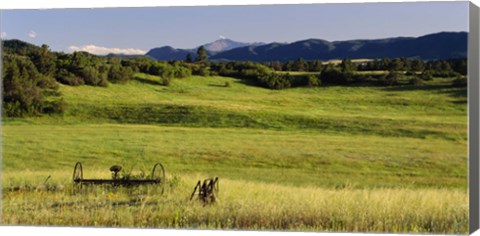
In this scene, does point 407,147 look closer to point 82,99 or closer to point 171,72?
point 171,72

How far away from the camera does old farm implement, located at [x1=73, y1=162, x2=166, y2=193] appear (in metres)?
14.0

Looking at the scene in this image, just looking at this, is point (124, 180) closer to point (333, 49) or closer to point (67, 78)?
point (67, 78)

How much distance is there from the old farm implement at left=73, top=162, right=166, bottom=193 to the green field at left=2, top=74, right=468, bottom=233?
0.15 m

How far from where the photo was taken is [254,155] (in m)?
15.2

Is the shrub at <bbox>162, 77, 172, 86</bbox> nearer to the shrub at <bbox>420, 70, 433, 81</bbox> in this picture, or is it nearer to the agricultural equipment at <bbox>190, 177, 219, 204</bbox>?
the agricultural equipment at <bbox>190, 177, 219, 204</bbox>

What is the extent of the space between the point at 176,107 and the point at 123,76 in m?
1.12

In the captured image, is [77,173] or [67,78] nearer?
[77,173]

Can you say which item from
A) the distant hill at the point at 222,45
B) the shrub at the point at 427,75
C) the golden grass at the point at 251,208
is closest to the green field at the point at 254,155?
the golden grass at the point at 251,208

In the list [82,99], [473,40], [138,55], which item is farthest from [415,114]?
[82,99]

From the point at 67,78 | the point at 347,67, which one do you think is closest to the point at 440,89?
the point at 347,67

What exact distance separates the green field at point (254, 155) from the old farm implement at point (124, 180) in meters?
0.15

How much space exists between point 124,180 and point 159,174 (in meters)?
0.59

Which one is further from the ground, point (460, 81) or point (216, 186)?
point (460, 81)

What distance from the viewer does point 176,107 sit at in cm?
1578
